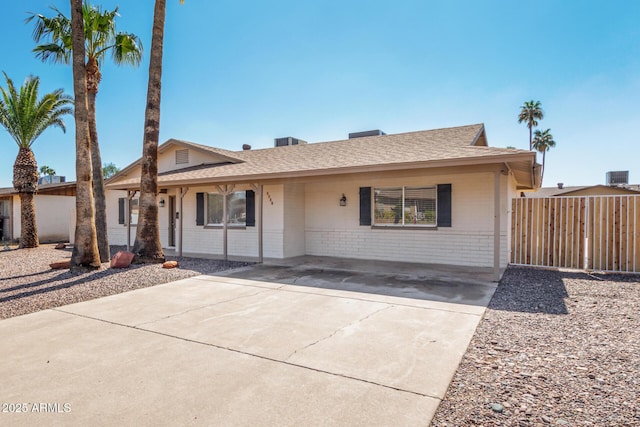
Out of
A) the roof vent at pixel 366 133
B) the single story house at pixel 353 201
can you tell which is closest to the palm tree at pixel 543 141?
the single story house at pixel 353 201

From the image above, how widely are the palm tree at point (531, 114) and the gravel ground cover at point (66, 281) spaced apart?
34677 mm

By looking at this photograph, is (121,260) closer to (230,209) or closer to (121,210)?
(230,209)

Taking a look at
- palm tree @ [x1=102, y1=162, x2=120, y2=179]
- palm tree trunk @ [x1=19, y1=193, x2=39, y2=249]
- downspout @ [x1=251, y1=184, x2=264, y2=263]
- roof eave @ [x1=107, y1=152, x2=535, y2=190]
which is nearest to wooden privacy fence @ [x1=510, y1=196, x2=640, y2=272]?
roof eave @ [x1=107, y1=152, x2=535, y2=190]

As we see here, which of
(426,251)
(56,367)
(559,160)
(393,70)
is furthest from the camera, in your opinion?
(559,160)

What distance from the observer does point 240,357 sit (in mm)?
3602

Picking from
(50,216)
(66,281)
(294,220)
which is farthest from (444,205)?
(50,216)

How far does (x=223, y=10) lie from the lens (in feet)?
35.5

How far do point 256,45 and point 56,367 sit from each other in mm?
11305

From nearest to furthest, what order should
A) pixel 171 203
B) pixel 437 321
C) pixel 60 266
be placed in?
pixel 437 321, pixel 60 266, pixel 171 203

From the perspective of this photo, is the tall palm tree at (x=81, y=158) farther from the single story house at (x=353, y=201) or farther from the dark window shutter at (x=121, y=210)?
the dark window shutter at (x=121, y=210)

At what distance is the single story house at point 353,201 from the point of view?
8.90 meters

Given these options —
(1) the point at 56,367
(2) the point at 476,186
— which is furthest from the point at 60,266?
(2) the point at 476,186

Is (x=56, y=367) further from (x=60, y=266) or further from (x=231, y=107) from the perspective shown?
(x=231, y=107)

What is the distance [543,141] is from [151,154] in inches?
1492
